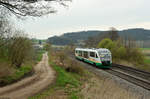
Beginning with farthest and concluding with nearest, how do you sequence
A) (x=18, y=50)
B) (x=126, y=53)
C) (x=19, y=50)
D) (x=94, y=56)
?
1. (x=126, y=53)
2. (x=94, y=56)
3. (x=19, y=50)
4. (x=18, y=50)

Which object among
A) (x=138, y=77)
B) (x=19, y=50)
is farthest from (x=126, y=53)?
(x=19, y=50)

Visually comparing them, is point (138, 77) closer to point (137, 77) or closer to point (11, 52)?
point (137, 77)

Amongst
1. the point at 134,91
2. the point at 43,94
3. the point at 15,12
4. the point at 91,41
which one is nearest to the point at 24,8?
the point at 15,12

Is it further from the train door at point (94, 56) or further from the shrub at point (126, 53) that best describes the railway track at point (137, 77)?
the shrub at point (126, 53)

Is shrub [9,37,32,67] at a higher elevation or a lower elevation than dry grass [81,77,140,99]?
higher

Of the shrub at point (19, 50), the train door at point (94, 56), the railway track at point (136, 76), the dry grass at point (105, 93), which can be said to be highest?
the shrub at point (19, 50)

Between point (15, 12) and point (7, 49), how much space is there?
822 cm

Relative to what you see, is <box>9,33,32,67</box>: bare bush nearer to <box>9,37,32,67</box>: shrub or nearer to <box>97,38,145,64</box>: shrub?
<box>9,37,32,67</box>: shrub

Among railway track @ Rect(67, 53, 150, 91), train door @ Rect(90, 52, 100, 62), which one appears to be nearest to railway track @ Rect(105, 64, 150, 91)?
railway track @ Rect(67, 53, 150, 91)

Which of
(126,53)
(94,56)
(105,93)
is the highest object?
(94,56)

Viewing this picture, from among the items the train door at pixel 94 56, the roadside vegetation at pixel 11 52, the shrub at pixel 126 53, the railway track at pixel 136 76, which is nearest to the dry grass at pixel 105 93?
the railway track at pixel 136 76

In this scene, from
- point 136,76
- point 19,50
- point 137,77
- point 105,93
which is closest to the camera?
point 105,93

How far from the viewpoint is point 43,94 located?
7.39 metres

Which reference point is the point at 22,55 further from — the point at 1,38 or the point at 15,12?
the point at 15,12
